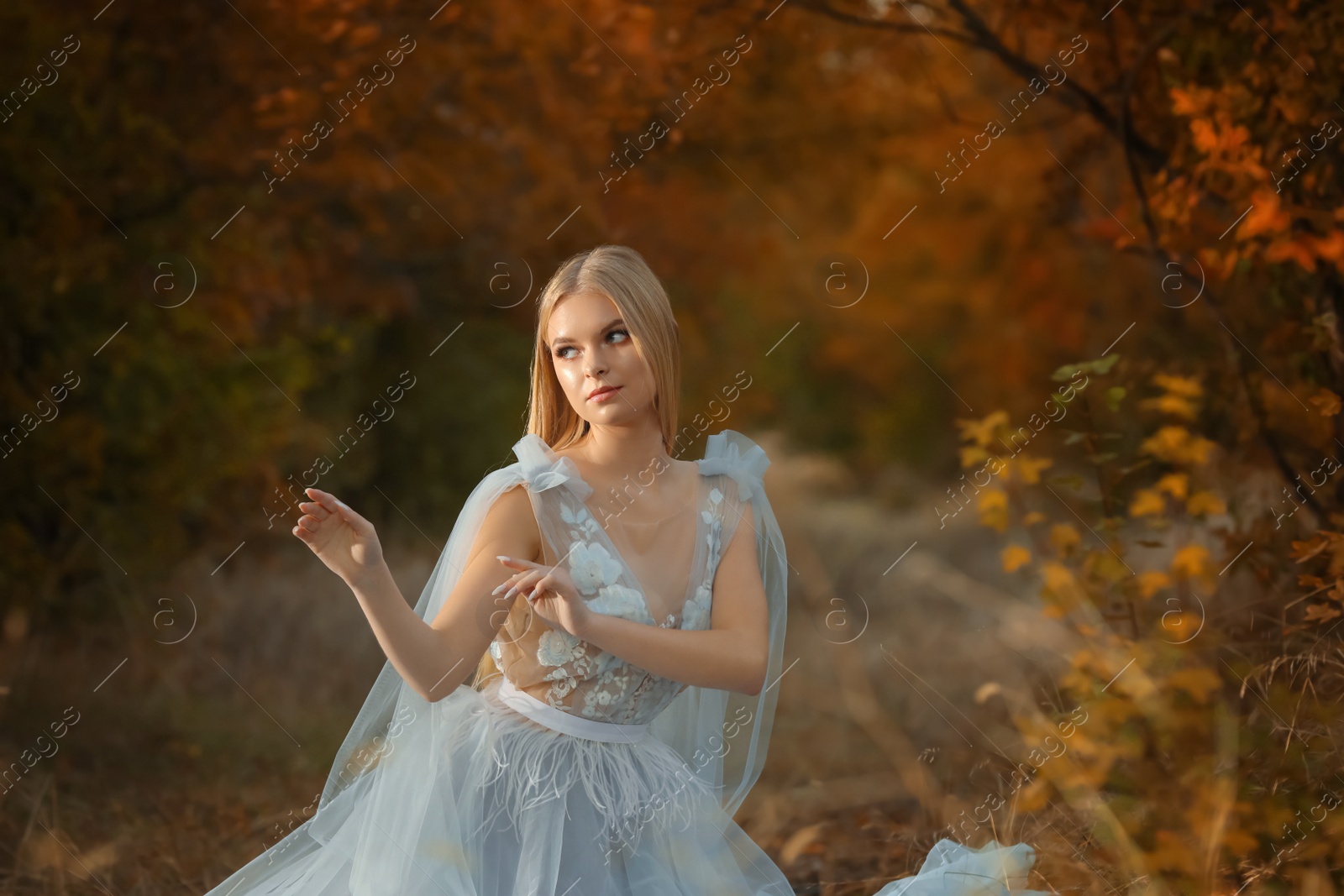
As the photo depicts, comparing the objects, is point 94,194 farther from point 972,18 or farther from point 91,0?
point 972,18

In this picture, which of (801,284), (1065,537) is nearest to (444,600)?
(1065,537)

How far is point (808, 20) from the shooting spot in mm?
4293

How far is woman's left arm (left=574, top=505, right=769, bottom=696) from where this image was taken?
1858 millimetres

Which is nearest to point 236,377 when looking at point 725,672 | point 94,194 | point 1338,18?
point 94,194

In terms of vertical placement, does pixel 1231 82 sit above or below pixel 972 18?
below

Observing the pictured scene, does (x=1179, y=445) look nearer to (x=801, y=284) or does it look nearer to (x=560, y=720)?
(x=560, y=720)

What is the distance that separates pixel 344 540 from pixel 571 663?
43cm

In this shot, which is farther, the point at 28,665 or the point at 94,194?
the point at 28,665

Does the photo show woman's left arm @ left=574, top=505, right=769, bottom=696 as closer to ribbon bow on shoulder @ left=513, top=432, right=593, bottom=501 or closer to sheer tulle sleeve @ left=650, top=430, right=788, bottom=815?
sheer tulle sleeve @ left=650, top=430, right=788, bottom=815

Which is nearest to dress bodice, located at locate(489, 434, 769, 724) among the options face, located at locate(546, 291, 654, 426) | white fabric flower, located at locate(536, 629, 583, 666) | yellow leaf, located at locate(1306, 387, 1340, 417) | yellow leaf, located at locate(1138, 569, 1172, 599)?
white fabric flower, located at locate(536, 629, 583, 666)

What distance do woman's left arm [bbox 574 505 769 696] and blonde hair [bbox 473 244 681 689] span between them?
0.79 feet

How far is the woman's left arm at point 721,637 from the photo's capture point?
186 centimetres

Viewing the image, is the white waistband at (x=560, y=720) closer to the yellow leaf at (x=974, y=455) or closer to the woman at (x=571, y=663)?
the woman at (x=571, y=663)

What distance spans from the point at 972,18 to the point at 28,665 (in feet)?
12.5
